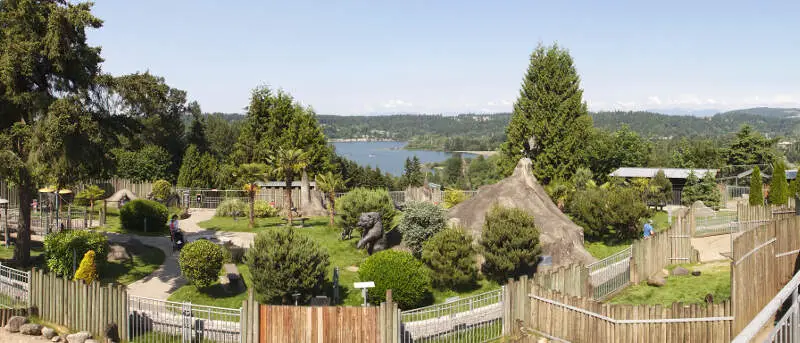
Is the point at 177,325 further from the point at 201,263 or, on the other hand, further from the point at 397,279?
the point at 397,279

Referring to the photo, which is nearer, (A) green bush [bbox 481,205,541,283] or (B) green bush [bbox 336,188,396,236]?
(A) green bush [bbox 481,205,541,283]

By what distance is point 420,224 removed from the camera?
24312mm

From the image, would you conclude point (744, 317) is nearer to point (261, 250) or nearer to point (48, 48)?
point (261, 250)

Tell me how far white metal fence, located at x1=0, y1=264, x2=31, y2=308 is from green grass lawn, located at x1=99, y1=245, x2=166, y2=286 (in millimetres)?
3433

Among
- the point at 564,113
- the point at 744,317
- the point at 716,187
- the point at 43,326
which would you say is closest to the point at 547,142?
the point at 564,113

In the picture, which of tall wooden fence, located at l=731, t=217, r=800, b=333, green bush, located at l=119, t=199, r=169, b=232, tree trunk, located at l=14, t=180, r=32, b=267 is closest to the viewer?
tall wooden fence, located at l=731, t=217, r=800, b=333

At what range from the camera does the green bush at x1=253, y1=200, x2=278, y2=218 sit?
3794cm

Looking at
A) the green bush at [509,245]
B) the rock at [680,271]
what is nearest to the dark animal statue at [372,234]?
the green bush at [509,245]

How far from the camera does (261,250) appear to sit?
61.2 feet

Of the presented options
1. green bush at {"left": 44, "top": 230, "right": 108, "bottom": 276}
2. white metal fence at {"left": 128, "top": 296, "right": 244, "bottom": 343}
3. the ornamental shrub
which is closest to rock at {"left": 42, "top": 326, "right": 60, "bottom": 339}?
white metal fence at {"left": 128, "top": 296, "right": 244, "bottom": 343}

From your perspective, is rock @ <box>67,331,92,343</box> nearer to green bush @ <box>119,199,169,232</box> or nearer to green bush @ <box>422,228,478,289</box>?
green bush @ <box>422,228,478,289</box>

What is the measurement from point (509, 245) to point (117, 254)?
583 inches

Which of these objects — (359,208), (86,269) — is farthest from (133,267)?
(359,208)

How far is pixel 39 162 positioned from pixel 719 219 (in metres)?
28.6
